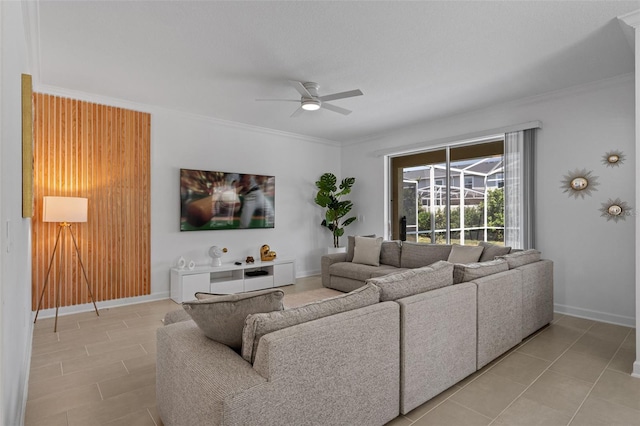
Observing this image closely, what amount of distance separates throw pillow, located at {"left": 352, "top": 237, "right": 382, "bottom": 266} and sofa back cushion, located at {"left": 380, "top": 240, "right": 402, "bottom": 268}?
0.44ft

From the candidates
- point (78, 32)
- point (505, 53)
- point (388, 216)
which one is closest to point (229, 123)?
point (78, 32)

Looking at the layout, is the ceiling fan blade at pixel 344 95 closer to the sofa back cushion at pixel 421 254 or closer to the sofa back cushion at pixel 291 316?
the sofa back cushion at pixel 291 316

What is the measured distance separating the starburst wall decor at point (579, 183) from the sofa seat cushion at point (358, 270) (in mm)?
2304

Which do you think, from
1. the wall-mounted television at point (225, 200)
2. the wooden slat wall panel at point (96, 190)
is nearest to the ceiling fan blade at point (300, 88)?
the wall-mounted television at point (225, 200)

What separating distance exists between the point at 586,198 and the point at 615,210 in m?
0.31

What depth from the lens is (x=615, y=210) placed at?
3.84 m

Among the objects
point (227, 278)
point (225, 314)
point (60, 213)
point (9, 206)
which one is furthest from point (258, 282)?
point (9, 206)

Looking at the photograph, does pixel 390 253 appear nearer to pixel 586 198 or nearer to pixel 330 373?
pixel 586 198

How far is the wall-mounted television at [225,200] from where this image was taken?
5129 millimetres

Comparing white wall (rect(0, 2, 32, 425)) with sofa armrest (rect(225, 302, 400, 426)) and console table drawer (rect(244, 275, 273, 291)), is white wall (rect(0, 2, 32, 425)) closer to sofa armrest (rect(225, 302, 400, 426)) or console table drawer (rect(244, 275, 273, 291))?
sofa armrest (rect(225, 302, 400, 426))

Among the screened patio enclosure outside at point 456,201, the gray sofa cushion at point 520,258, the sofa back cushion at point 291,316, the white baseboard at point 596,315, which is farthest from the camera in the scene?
the screened patio enclosure outside at point 456,201

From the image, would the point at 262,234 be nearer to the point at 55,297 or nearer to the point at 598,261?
the point at 55,297

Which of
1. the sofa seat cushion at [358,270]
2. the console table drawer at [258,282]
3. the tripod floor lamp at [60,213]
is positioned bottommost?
the console table drawer at [258,282]

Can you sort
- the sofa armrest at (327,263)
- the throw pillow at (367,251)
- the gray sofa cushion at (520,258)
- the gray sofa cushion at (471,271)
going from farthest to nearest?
the sofa armrest at (327,263) → the throw pillow at (367,251) → the gray sofa cushion at (520,258) → the gray sofa cushion at (471,271)
